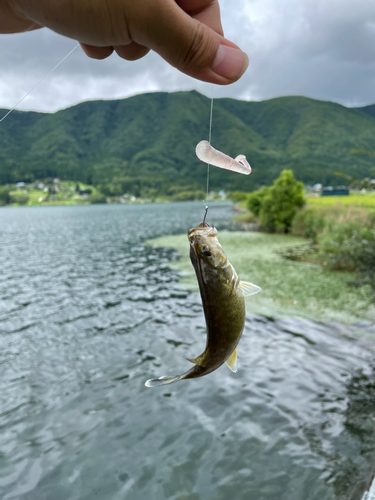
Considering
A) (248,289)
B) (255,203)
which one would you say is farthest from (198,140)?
(248,289)

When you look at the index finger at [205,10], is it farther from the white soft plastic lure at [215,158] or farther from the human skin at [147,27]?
the white soft plastic lure at [215,158]

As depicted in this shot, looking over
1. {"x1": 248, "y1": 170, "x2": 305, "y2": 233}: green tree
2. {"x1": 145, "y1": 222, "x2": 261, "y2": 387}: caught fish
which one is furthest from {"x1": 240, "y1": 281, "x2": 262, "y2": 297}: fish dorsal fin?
{"x1": 248, "y1": 170, "x2": 305, "y2": 233}: green tree

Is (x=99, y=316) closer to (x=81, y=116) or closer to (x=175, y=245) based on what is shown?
(x=175, y=245)

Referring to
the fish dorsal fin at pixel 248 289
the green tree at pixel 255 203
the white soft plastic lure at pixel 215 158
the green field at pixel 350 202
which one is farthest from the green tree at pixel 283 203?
the white soft plastic lure at pixel 215 158

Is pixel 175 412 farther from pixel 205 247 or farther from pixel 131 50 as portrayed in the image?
pixel 131 50

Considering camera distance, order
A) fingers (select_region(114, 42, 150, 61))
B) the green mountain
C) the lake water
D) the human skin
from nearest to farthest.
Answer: the human skin < fingers (select_region(114, 42, 150, 61)) < the lake water < the green mountain

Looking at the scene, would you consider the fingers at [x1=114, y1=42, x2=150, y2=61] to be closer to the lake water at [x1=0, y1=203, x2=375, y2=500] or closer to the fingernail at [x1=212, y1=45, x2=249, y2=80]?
the fingernail at [x1=212, y1=45, x2=249, y2=80]

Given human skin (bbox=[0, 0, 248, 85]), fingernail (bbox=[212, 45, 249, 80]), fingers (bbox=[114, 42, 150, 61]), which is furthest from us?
fingers (bbox=[114, 42, 150, 61])
